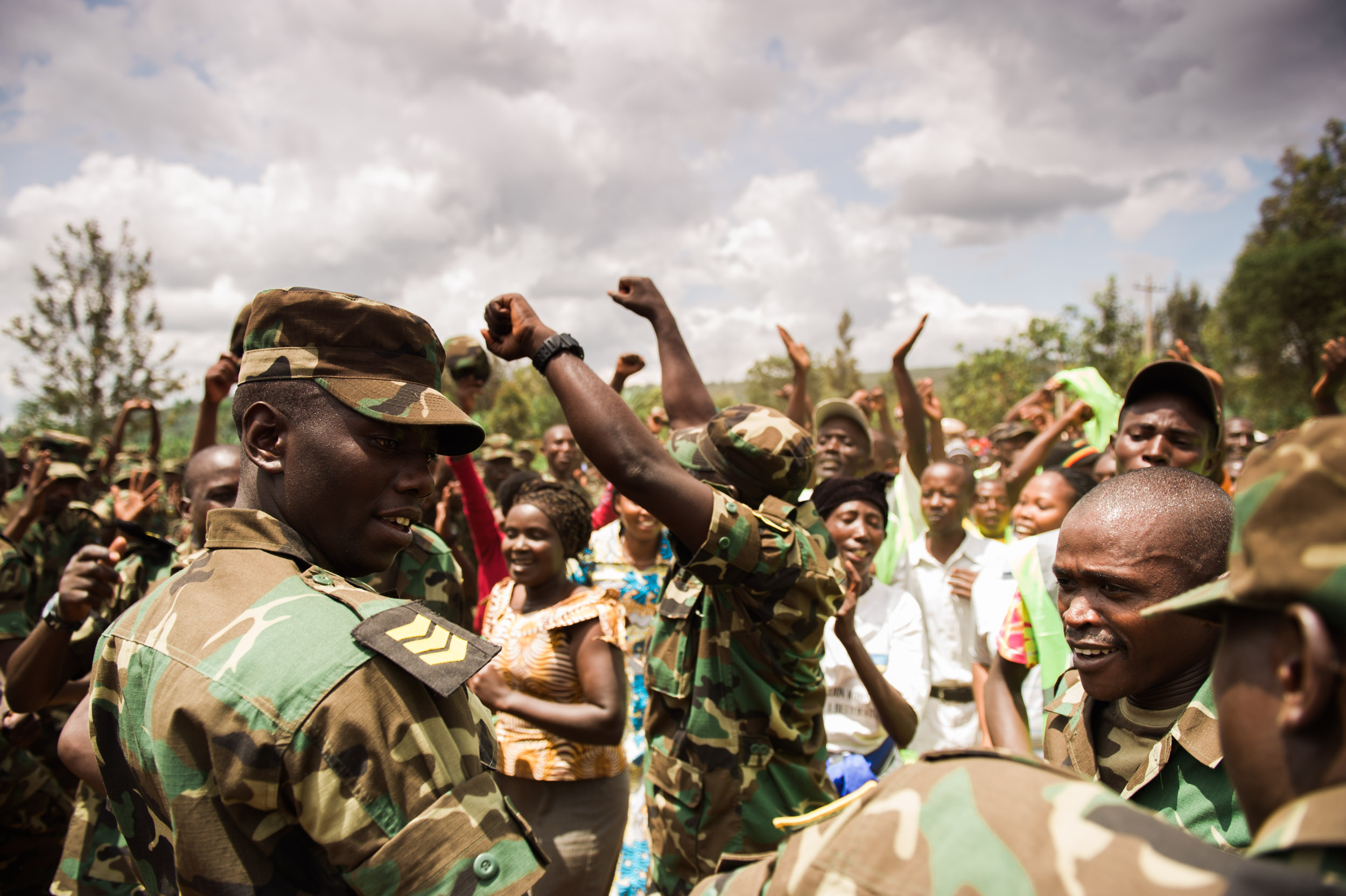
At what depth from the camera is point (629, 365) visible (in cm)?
384

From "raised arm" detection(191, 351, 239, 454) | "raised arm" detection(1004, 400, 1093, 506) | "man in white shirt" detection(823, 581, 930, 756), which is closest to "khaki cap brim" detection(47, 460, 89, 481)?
"raised arm" detection(191, 351, 239, 454)

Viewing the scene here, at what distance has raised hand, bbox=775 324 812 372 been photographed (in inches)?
226

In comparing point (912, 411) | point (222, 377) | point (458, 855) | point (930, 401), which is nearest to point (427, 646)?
point (458, 855)

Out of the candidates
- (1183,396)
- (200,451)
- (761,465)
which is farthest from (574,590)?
(1183,396)

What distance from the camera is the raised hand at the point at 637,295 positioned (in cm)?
297

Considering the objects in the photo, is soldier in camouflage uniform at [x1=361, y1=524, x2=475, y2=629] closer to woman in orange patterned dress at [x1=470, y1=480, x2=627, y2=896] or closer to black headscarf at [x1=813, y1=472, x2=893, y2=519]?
woman in orange patterned dress at [x1=470, y1=480, x2=627, y2=896]

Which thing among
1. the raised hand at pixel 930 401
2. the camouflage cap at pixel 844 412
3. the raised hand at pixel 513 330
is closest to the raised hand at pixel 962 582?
the camouflage cap at pixel 844 412

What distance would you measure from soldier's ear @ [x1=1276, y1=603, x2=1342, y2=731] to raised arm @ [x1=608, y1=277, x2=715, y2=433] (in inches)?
90.9

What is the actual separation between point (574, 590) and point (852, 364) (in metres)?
45.6

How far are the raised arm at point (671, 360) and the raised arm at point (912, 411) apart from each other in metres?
2.22

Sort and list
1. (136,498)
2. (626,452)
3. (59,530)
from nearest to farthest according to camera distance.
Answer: (626,452) < (136,498) < (59,530)

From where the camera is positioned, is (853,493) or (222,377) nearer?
(222,377)

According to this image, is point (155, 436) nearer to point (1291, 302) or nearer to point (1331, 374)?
point (1331, 374)

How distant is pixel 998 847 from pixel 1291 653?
358 mm
